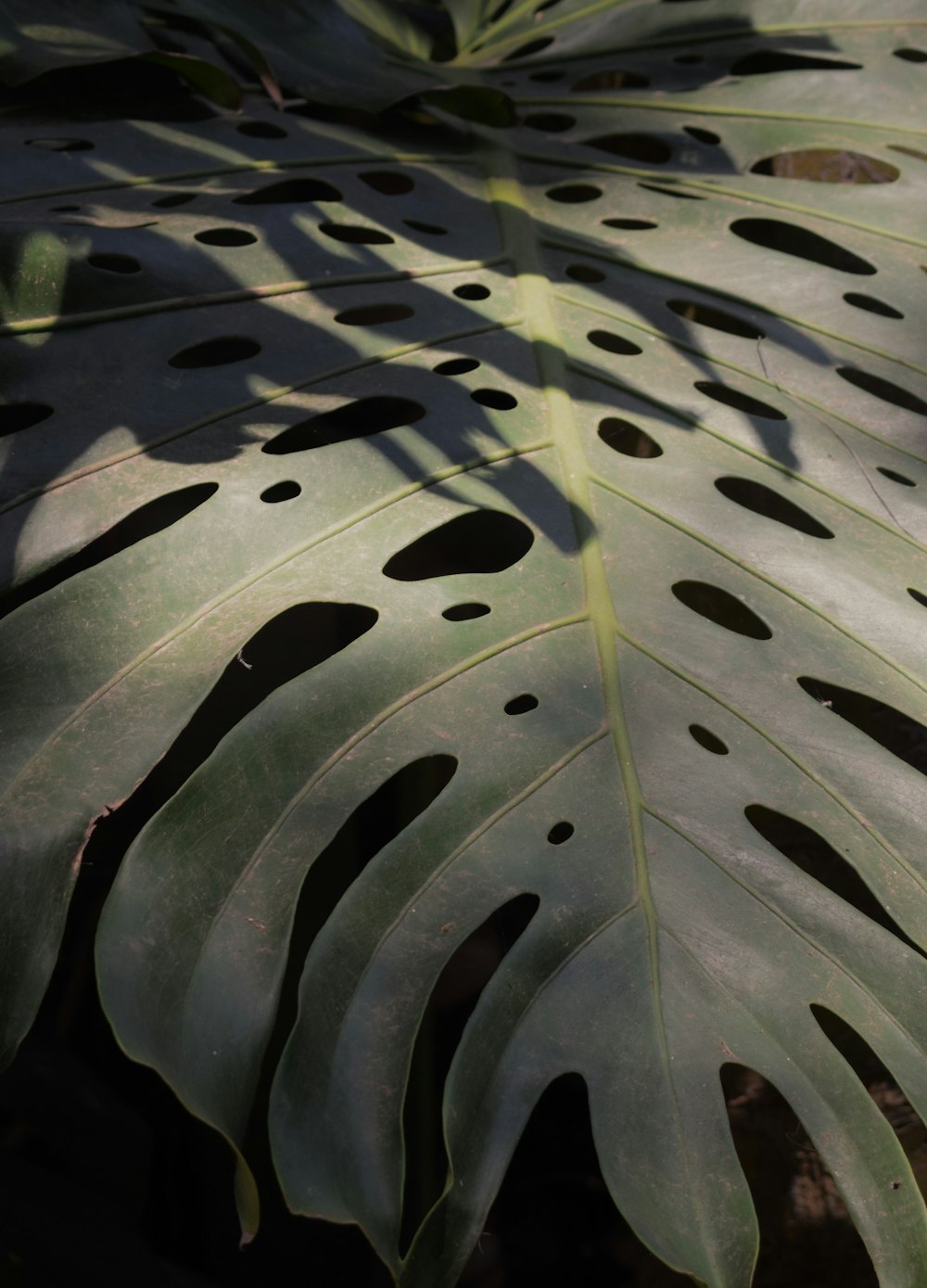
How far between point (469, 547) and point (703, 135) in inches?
23.6

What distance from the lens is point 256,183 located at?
44.5 inches

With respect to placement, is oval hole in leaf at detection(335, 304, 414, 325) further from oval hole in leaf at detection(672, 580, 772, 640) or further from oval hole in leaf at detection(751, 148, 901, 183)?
oval hole in leaf at detection(751, 148, 901, 183)

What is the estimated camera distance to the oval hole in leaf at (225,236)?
1.02 metres

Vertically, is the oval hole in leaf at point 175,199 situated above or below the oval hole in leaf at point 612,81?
below

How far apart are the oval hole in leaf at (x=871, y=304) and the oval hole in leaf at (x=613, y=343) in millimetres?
215

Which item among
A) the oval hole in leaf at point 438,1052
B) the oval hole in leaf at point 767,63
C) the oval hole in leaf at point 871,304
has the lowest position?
the oval hole in leaf at point 438,1052

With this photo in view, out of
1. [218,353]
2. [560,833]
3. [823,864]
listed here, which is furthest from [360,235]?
[823,864]

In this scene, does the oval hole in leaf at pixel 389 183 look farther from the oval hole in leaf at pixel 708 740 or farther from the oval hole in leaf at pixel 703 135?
the oval hole in leaf at pixel 708 740

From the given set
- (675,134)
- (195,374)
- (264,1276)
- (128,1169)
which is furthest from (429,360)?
(264,1276)

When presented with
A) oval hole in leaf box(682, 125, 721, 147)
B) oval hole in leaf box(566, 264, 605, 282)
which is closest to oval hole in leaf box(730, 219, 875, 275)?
oval hole in leaf box(682, 125, 721, 147)

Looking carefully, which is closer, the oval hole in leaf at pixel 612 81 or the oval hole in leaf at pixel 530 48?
the oval hole in leaf at pixel 612 81

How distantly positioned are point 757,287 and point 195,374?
1.74ft

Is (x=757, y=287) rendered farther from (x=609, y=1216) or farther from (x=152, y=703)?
(x=609, y=1216)

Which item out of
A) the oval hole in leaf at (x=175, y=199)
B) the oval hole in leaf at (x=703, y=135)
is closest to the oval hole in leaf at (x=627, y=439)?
the oval hole in leaf at (x=703, y=135)
